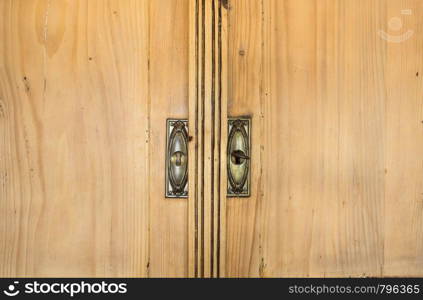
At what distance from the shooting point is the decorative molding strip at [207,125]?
746 mm

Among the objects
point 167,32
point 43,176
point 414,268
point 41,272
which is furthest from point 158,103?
point 414,268

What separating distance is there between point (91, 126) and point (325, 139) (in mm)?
488

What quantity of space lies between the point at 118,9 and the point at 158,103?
0.70 feet

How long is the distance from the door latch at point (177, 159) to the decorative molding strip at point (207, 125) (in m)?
0.02

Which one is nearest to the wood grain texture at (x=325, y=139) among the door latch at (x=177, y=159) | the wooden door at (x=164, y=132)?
the wooden door at (x=164, y=132)

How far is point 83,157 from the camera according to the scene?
76 cm

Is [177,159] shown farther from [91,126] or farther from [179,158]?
[91,126]

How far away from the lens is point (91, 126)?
76cm

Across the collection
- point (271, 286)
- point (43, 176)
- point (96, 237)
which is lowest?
point (271, 286)

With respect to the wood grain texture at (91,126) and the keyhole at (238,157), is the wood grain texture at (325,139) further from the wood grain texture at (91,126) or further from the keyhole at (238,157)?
the wood grain texture at (91,126)

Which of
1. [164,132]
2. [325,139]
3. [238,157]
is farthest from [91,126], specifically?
[325,139]

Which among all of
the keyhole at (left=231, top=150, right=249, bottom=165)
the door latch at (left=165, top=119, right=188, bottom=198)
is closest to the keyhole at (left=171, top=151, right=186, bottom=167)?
the door latch at (left=165, top=119, right=188, bottom=198)

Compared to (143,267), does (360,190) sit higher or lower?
higher

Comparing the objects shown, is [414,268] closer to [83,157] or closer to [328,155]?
[328,155]
